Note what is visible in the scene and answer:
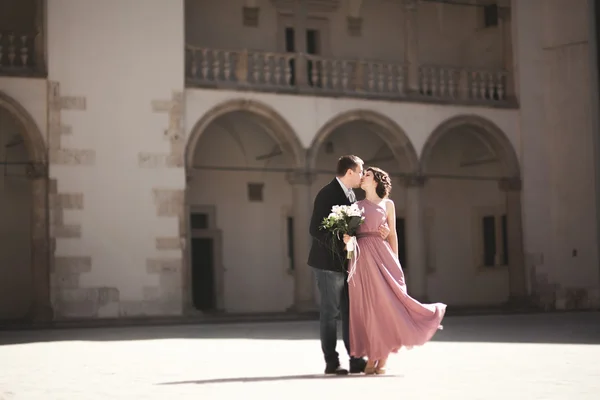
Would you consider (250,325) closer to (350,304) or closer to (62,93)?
(62,93)

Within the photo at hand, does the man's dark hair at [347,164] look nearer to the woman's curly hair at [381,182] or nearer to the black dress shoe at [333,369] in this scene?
the woman's curly hair at [381,182]

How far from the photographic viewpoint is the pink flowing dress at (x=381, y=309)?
8.54m

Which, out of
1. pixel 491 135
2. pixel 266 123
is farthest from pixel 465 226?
pixel 266 123

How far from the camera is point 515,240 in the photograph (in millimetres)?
23938

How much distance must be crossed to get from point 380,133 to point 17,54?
304 inches

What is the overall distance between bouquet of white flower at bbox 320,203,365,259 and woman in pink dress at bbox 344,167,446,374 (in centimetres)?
8

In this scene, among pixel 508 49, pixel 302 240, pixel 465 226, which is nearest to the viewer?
pixel 302 240

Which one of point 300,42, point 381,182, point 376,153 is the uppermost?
point 300,42

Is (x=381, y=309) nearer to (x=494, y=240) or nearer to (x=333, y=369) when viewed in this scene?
(x=333, y=369)

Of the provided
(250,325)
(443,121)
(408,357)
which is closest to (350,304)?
(408,357)

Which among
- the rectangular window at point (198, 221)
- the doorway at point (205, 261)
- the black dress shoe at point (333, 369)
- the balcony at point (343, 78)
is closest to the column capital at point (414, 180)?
the balcony at point (343, 78)

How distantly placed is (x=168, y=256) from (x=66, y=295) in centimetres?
202

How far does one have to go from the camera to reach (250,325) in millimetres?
17469

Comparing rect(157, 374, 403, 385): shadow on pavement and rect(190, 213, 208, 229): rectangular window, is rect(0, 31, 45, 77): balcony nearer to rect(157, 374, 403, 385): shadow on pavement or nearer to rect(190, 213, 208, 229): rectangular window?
rect(190, 213, 208, 229): rectangular window
